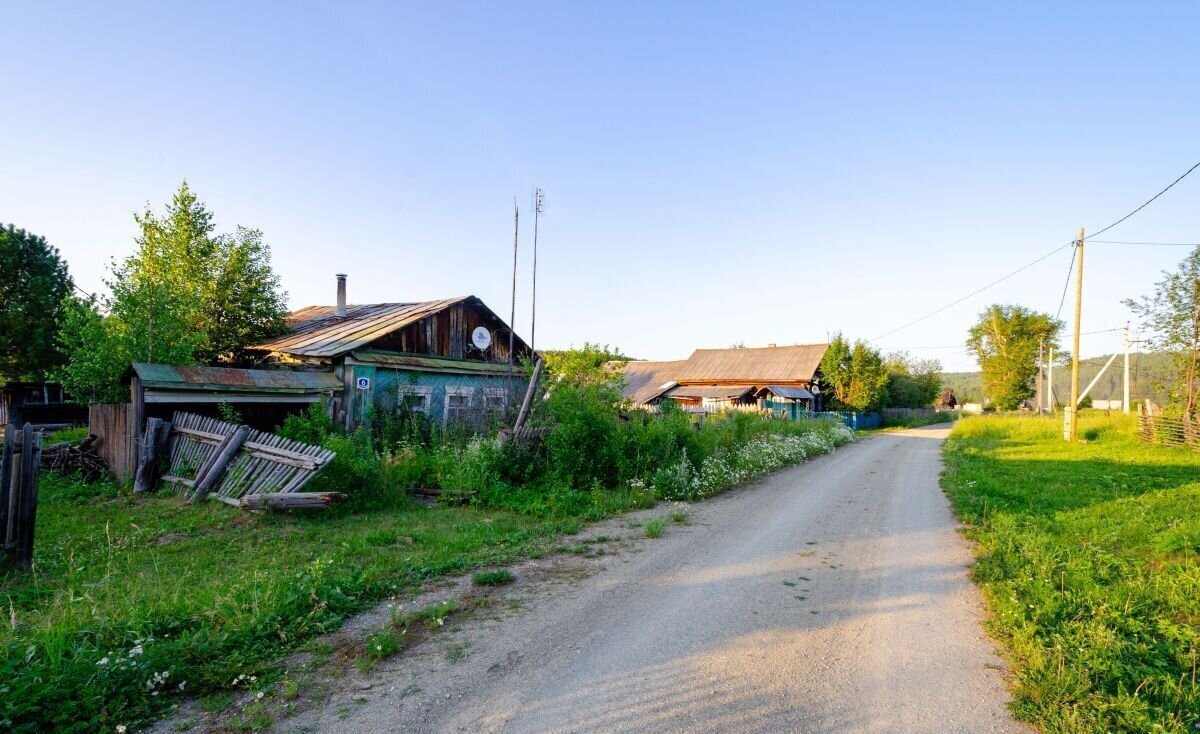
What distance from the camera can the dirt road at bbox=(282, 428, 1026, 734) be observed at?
3172 mm

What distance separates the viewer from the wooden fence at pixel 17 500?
550cm

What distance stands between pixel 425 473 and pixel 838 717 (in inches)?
335

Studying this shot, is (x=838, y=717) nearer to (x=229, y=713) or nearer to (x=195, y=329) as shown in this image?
(x=229, y=713)

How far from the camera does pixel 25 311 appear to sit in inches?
971

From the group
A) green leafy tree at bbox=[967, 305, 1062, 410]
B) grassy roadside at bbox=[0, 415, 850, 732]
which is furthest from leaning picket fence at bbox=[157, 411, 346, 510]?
green leafy tree at bbox=[967, 305, 1062, 410]

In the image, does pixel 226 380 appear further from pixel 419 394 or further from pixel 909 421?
pixel 909 421

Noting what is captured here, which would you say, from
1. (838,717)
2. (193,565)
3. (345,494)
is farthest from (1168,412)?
(193,565)

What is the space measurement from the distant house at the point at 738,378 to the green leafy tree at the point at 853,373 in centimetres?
91

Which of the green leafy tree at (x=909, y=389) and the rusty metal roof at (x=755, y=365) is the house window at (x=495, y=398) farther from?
the green leafy tree at (x=909, y=389)

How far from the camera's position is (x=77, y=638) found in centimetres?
365

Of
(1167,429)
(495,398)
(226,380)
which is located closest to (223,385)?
(226,380)

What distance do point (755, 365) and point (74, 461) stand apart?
3789 cm

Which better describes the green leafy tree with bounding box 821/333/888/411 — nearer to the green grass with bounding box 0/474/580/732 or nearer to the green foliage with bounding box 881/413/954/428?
the green foliage with bounding box 881/413/954/428

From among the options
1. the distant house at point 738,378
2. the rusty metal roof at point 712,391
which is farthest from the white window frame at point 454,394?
the rusty metal roof at point 712,391
